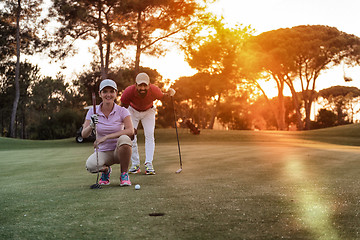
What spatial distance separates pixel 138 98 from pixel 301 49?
3673cm

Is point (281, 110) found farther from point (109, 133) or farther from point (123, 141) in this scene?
point (123, 141)

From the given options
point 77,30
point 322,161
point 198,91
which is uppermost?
point 77,30

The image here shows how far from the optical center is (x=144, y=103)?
7504 mm

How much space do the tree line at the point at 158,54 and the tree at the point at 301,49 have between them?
0.33ft

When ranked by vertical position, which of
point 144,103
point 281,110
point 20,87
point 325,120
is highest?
point 20,87

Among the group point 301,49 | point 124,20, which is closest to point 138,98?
point 124,20

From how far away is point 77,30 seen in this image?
1248 inches

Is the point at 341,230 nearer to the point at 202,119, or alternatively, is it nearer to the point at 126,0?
the point at 126,0

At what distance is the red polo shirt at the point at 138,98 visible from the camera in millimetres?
7386

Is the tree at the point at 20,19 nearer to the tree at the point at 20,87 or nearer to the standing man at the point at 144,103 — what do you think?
the tree at the point at 20,87

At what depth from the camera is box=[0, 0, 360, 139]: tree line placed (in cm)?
3092

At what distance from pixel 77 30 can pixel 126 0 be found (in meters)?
5.24

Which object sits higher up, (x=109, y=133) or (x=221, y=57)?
(x=221, y=57)

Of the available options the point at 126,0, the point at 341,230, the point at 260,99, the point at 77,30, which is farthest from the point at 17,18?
the point at 260,99
